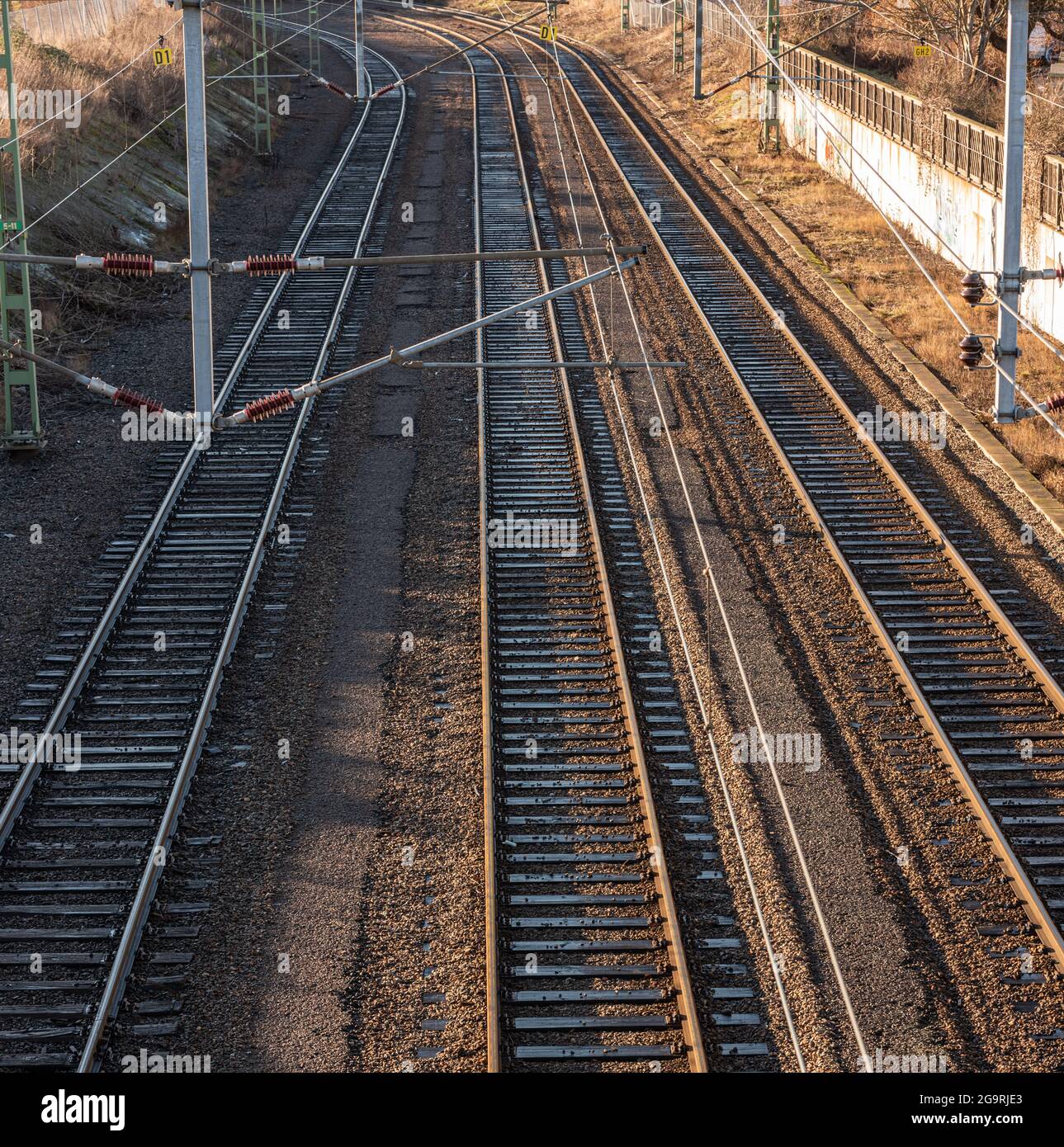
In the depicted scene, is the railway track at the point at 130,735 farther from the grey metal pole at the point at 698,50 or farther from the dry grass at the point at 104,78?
the grey metal pole at the point at 698,50

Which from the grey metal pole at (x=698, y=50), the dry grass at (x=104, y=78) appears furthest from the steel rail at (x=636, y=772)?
the grey metal pole at (x=698, y=50)

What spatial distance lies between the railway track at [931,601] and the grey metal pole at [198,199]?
6490mm

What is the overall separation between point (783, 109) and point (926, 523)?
28.5 metres

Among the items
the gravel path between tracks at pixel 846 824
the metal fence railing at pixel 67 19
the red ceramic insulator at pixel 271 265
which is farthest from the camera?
the metal fence railing at pixel 67 19

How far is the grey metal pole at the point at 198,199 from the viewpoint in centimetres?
1016

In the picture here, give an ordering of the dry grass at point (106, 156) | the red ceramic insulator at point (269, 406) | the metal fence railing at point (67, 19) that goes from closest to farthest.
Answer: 1. the red ceramic insulator at point (269, 406)
2. the dry grass at point (106, 156)
3. the metal fence railing at point (67, 19)

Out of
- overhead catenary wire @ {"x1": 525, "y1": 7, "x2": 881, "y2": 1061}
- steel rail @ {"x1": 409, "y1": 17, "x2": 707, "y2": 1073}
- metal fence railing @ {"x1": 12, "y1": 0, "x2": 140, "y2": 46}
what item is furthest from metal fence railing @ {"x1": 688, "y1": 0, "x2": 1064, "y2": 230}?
metal fence railing @ {"x1": 12, "y1": 0, "x2": 140, "y2": 46}

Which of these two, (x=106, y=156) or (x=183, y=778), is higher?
(x=106, y=156)

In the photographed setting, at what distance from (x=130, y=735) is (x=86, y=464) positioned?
290 inches

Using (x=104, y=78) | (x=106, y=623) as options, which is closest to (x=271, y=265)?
(x=106, y=623)

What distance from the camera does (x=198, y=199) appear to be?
1048cm

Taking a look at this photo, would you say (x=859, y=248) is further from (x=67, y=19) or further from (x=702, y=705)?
(x=67, y=19)

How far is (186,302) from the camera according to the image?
88.5 ft

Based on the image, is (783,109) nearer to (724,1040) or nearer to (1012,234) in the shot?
(1012,234)
